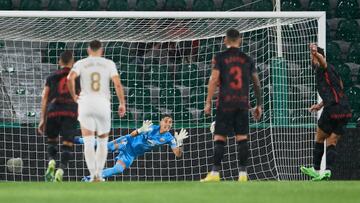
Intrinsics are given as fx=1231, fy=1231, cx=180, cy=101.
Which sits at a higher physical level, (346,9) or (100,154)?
(346,9)

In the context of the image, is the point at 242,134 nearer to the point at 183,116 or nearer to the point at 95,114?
the point at 95,114

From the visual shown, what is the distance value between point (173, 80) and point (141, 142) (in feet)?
4.09

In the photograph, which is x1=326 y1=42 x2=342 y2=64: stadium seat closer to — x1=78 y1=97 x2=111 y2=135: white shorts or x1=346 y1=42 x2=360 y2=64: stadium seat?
x1=346 y1=42 x2=360 y2=64: stadium seat

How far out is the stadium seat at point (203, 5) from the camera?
2111 centimetres

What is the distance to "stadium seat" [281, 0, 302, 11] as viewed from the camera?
21.0 m

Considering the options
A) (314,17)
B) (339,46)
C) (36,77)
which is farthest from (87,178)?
(339,46)

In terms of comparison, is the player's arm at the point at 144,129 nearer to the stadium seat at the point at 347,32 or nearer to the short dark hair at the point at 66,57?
the short dark hair at the point at 66,57

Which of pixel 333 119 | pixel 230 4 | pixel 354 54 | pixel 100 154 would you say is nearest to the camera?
pixel 100 154

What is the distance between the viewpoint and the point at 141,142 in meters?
16.9

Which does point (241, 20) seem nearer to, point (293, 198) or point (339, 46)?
point (339, 46)

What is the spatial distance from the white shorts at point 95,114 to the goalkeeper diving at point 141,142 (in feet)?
11.5

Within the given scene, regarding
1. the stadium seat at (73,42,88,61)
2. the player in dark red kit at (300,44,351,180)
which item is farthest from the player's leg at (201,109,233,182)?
the stadium seat at (73,42,88,61)

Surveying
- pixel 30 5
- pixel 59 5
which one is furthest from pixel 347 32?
pixel 30 5

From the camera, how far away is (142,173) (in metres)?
17.3
